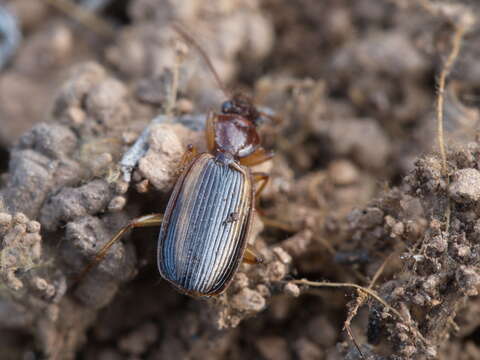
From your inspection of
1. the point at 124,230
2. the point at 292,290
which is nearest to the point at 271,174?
the point at 292,290

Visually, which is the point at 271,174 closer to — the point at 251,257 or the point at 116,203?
the point at 251,257

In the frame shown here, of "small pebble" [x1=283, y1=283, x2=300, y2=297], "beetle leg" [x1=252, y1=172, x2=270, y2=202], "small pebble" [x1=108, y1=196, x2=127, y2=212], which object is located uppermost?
"small pebble" [x1=108, y1=196, x2=127, y2=212]

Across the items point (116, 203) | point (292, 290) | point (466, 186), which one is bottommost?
point (292, 290)

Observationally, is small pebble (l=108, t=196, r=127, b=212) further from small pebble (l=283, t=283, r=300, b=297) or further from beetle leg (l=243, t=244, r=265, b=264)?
small pebble (l=283, t=283, r=300, b=297)

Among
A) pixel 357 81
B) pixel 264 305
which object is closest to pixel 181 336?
pixel 264 305

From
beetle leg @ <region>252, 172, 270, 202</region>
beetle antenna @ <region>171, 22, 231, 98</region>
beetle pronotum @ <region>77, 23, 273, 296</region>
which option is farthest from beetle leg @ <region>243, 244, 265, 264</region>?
beetle antenna @ <region>171, 22, 231, 98</region>

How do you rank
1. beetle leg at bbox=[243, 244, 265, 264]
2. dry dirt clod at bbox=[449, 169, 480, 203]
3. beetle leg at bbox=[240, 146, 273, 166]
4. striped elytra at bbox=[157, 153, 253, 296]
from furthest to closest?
beetle leg at bbox=[240, 146, 273, 166], beetle leg at bbox=[243, 244, 265, 264], striped elytra at bbox=[157, 153, 253, 296], dry dirt clod at bbox=[449, 169, 480, 203]

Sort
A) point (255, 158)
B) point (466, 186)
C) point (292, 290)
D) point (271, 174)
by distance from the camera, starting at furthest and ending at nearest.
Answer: point (271, 174) → point (255, 158) → point (292, 290) → point (466, 186)

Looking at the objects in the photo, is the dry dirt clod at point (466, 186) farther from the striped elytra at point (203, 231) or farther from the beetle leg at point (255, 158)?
the beetle leg at point (255, 158)
